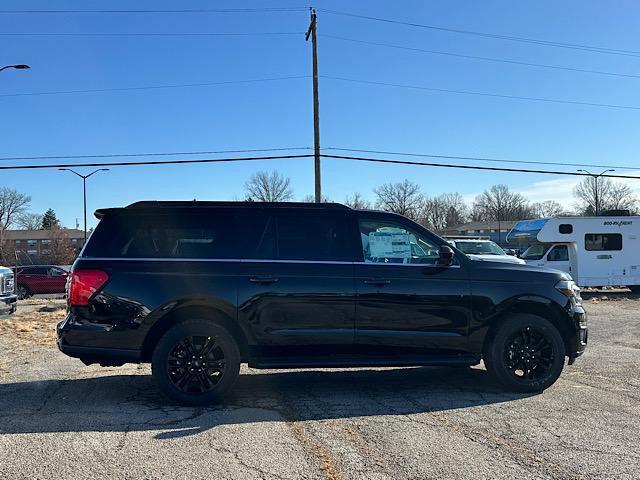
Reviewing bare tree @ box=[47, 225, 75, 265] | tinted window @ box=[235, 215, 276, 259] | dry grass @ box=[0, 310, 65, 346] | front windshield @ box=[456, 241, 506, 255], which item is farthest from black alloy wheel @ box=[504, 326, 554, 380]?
bare tree @ box=[47, 225, 75, 265]

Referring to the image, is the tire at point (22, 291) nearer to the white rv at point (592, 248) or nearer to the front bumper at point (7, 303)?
the front bumper at point (7, 303)

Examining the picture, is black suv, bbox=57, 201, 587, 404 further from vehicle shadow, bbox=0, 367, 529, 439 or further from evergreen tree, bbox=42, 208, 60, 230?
evergreen tree, bbox=42, 208, 60, 230

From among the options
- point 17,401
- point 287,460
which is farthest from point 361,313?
point 17,401

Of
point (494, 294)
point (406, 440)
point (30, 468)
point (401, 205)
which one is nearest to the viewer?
point (30, 468)

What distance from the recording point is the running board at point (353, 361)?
5824 millimetres

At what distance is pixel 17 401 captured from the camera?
5895mm

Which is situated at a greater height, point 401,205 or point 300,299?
point 401,205

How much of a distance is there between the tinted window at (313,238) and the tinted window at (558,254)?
16827mm

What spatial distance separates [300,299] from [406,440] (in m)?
1.81

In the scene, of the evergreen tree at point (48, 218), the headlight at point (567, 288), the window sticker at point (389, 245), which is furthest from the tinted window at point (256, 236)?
the evergreen tree at point (48, 218)

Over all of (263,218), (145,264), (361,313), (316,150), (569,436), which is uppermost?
(316,150)

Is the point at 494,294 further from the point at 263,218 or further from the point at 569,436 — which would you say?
the point at 263,218

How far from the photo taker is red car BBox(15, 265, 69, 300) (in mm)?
26625

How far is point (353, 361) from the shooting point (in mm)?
5898
